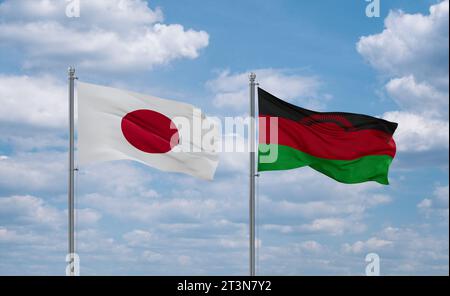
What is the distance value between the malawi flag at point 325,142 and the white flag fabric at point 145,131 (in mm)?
2100

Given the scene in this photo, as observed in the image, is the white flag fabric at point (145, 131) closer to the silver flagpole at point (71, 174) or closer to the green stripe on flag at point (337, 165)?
the silver flagpole at point (71, 174)

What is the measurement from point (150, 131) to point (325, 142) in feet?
22.0

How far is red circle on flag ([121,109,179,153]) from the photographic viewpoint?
2672 cm

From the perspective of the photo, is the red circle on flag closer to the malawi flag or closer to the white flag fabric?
the white flag fabric

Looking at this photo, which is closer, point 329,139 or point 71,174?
point 71,174

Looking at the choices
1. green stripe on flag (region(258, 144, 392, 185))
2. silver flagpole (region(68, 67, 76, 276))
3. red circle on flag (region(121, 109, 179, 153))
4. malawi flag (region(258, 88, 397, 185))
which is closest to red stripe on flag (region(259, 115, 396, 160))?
malawi flag (region(258, 88, 397, 185))

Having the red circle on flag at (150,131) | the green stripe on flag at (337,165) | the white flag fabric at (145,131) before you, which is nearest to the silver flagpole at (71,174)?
the white flag fabric at (145,131)

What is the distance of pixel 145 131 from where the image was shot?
26.9 meters

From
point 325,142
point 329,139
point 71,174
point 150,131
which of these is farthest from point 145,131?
point 329,139

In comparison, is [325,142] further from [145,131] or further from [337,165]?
[145,131]

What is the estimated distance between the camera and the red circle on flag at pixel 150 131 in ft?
87.7
